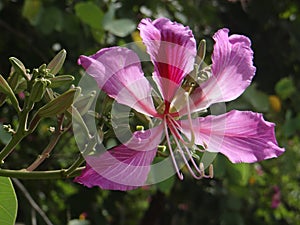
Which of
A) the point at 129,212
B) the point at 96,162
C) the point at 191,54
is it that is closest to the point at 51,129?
the point at 96,162

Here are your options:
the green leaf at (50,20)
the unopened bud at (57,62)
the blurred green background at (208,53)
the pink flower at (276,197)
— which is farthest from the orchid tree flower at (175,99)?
the pink flower at (276,197)

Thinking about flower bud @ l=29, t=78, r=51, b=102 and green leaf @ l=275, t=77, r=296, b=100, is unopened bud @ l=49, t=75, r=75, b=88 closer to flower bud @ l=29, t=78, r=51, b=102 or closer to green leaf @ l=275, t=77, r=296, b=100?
flower bud @ l=29, t=78, r=51, b=102

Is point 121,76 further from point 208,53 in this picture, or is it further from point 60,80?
point 208,53

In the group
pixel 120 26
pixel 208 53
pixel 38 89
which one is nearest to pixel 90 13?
pixel 120 26

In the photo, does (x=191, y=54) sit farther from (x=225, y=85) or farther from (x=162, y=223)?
(x=162, y=223)

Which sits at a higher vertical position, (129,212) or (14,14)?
(14,14)

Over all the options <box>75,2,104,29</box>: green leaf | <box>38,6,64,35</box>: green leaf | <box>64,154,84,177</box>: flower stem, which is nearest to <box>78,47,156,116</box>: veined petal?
<box>64,154,84,177</box>: flower stem

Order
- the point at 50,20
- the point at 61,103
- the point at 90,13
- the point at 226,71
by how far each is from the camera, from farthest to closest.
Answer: the point at 50,20 → the point at 90,13 → the point at 226,71 → the point at 61,103
